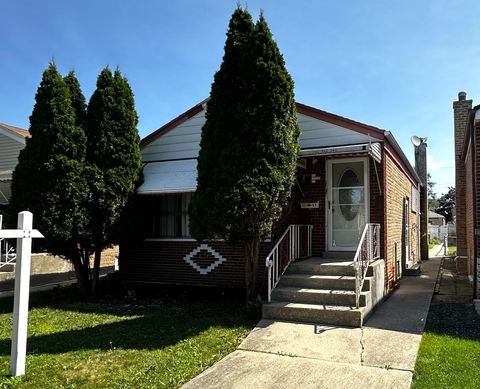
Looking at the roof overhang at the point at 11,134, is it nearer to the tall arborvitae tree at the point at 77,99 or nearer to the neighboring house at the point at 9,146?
the neighboring house at the point at 9,146

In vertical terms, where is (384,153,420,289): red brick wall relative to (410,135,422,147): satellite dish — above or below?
below

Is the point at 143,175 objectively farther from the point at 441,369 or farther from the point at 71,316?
the point at 441,369

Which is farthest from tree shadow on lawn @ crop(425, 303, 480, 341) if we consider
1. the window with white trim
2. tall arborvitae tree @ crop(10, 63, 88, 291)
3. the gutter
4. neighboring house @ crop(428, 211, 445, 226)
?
neighboring house @ crop(428, 211, 445, 226)

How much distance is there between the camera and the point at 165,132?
11.4m

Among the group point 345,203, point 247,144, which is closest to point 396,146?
point 345,203

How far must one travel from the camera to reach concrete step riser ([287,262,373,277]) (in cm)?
772

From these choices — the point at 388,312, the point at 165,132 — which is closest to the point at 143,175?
the point at 165,132

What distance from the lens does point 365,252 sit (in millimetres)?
7793

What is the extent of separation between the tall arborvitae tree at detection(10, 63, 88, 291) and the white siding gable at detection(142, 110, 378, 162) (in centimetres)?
265

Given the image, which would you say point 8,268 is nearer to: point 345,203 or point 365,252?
point 345,203

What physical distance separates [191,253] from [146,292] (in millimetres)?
1419

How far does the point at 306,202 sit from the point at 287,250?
148 cm

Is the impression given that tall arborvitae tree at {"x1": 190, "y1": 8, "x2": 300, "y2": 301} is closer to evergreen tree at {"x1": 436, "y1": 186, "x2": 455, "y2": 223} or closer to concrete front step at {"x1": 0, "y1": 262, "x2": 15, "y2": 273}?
concrete front step at {"x1": 0, "y1": 262, "x2": 15, "y2": 273}

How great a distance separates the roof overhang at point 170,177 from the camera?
9.95 meters
